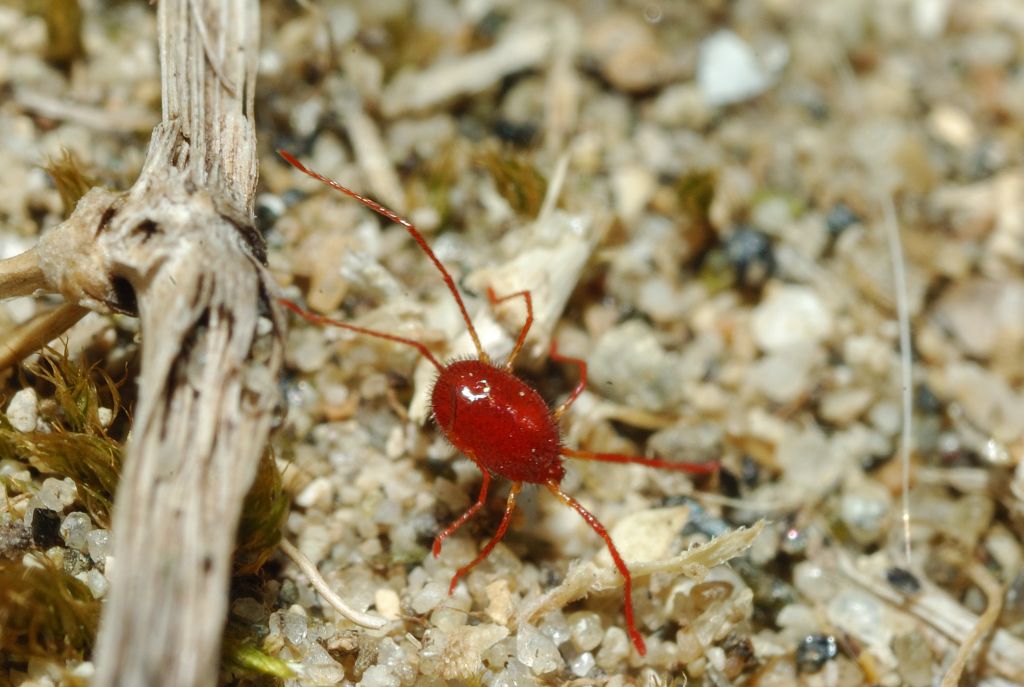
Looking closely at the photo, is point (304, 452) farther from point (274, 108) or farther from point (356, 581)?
point (274, 108)

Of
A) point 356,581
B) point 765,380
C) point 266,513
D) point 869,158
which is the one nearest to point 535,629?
point 356,581

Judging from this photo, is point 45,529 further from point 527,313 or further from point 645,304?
point 645,304


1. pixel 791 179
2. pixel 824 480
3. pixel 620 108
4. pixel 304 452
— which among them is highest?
pixel 620 108

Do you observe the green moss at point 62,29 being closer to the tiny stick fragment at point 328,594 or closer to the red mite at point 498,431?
the red mite at point 498,431

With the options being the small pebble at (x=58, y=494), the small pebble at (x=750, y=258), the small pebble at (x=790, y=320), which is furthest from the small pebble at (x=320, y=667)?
the small pebble at (x=750, y=258)

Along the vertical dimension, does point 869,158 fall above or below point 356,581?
above

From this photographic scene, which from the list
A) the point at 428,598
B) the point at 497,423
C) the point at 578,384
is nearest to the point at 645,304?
the point at 578,384
